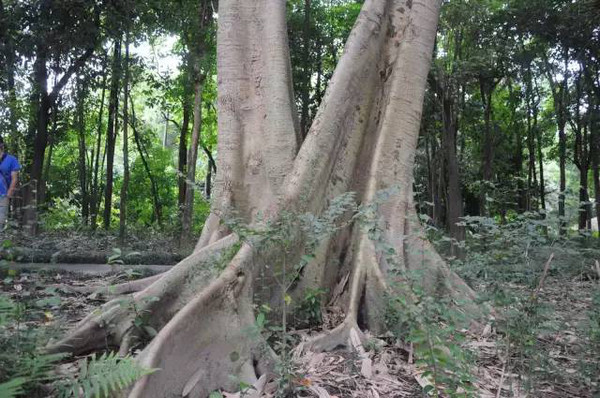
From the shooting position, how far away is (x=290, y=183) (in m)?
4.76

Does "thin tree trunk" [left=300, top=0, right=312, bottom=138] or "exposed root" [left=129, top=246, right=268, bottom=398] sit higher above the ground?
"thin tree trunk" [left=300, top=0, right=312, bottom=138]

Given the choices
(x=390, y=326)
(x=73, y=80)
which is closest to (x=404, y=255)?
(x=390, y=326)

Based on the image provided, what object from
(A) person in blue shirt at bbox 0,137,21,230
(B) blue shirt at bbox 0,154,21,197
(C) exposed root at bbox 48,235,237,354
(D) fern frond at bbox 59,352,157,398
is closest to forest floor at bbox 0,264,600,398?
(C) exposed root at bbox 48,235,237,354

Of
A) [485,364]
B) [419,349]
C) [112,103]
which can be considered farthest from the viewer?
[112,103]

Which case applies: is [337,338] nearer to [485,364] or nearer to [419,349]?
[485,364]

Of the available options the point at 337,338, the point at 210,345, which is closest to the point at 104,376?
the point at 210,345

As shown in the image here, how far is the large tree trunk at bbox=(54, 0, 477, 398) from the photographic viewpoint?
367cm


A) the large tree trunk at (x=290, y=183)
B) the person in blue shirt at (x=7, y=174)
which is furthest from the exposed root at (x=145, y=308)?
the person in blue shirt at (x=7, y=174)

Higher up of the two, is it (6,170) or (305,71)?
(305,71)

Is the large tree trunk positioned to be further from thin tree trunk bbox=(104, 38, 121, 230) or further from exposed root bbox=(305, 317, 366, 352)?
thin tree trunk bbox=(104, 38, 121, 230)

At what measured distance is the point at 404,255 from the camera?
16.6ft

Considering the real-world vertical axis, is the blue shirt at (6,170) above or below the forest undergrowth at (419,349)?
above

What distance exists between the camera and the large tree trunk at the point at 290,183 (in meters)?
3.67

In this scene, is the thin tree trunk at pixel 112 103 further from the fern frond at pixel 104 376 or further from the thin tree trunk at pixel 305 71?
the fern frond at pixel 104 376
